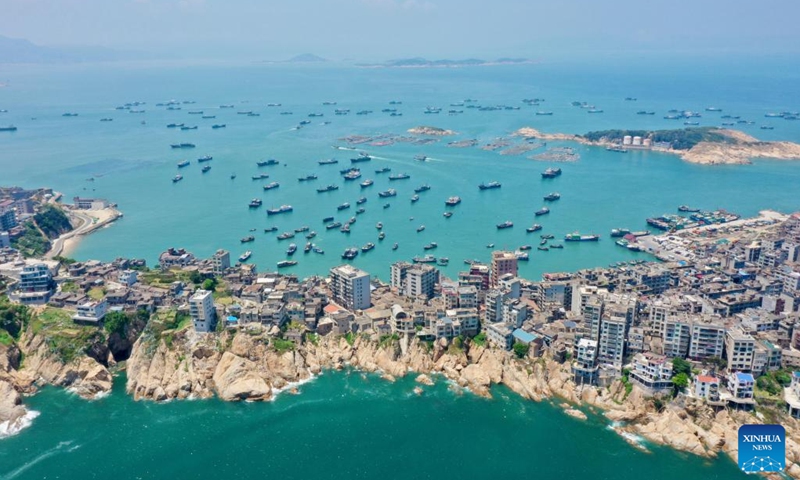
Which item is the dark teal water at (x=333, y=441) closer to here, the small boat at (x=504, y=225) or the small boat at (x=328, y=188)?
the small boat at (x=504, y=225)

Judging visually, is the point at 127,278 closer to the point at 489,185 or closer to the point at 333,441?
the point at 333,441

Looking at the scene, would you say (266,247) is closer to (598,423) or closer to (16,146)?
(598,423)

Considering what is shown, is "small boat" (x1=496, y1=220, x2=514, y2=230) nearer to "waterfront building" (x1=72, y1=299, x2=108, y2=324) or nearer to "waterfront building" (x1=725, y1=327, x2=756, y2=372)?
"waterfront building" (x1=725, y1=327, x2=756, y2=372)

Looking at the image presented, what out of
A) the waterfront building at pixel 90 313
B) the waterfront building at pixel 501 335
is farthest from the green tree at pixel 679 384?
the waterfront building at pixel 90 313

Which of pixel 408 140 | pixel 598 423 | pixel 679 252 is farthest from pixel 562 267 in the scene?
pixel 408 140

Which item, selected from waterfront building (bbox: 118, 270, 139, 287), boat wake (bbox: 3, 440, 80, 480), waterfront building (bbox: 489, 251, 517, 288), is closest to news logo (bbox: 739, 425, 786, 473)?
boat wake (bbox: 3, 440, 80, 480)

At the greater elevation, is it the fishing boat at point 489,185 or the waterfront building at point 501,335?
the fishing boat at point 489,185

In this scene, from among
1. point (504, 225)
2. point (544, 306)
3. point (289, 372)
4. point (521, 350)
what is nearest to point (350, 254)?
point (504, 225)
